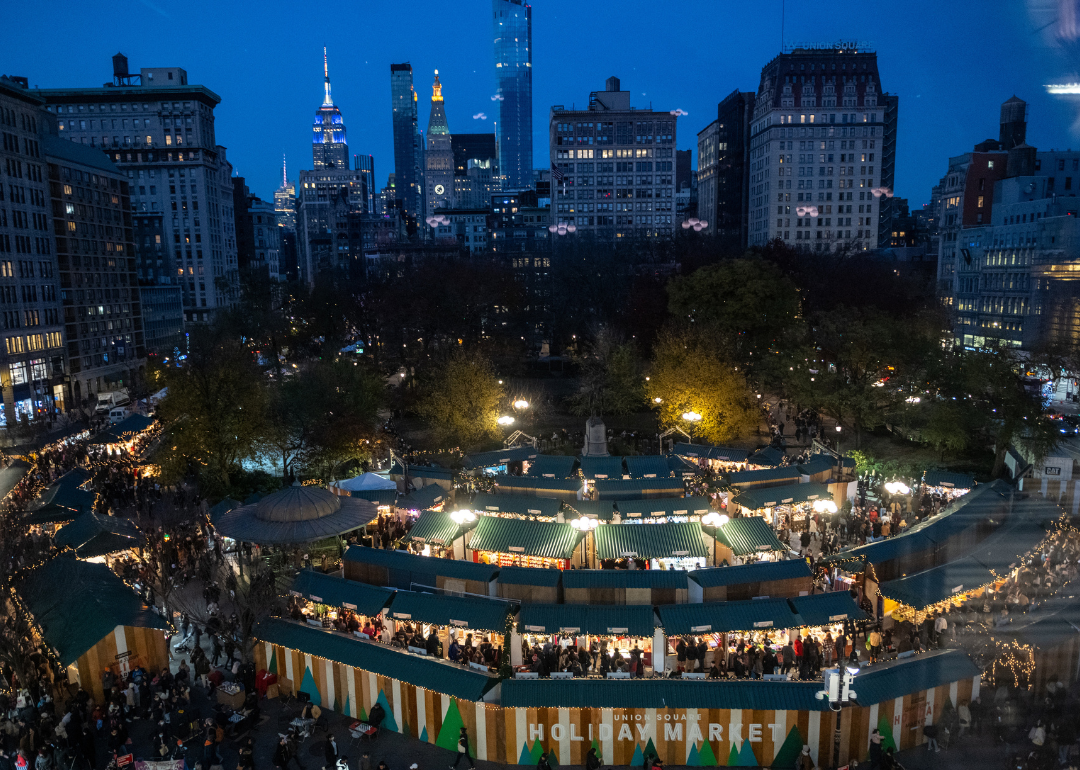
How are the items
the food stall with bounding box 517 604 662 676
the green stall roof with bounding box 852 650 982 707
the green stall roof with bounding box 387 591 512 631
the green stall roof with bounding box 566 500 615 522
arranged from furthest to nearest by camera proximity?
the green stall roof with bounding box 566 500 615 522 → the green stall roof with bounding box 387 591 512 631 → the food stall with bounding box 517 604 662 676 → the green stall roof with bounding box 852 650 982 707

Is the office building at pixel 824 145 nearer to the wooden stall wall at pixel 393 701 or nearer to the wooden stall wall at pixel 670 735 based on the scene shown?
the wooden stall wall at pixel 670 735

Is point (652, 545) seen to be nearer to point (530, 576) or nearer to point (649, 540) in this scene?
point (649, 540)

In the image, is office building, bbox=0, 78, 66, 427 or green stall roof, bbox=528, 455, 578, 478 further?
office building, bbox=0, 78, 66, 427

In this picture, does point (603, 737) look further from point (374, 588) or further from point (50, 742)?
point (50, 742)

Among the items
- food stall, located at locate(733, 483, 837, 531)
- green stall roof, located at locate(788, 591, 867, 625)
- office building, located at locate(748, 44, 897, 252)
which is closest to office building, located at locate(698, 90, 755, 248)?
office building, located at locate(748, 44, 897, 252)

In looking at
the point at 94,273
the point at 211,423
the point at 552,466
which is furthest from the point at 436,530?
the point at 94,273

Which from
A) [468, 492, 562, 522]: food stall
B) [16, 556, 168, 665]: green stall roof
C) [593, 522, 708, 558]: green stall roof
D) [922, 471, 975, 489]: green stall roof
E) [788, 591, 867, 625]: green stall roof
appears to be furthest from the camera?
[922, 471, 975, 489]: green stall roof

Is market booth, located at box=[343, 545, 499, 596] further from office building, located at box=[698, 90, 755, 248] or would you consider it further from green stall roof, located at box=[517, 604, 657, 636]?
office building, located at box=[698, 90, 755, 248]

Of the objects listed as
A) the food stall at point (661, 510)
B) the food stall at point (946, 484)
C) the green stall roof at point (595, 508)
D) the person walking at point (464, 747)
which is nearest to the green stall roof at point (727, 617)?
the person walking at point (464, 747)
